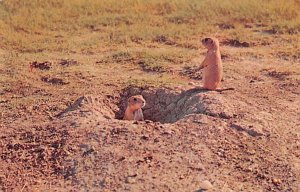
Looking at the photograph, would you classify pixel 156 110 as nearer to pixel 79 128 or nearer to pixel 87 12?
pixel 79 128

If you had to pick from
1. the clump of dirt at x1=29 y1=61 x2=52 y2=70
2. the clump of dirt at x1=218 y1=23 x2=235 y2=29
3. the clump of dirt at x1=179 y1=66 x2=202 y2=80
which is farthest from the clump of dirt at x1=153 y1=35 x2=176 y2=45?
the clump of dirt at x1=29 y1=61 x2=52 y2=70

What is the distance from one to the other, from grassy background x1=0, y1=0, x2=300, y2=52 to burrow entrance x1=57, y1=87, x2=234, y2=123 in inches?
82.3

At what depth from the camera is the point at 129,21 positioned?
993cm

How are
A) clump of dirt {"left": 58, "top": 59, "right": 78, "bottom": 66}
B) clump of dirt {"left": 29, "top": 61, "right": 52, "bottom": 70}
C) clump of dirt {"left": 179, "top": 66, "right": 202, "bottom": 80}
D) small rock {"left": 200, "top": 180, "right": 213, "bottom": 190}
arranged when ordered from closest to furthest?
small rock {"left": 200, "top": 180, "right": 213, "bottom": 190}
clump of dirt {"left": 179, "top": 66, "right": 202, "bottom": 80}
clump of dirt {"left": 29, "top": 61, "right": 52, "bottom": 70}
clump of dirt {"left": 58, "top": 59, "right": 78, "bottom": 66}

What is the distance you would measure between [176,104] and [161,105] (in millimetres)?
219

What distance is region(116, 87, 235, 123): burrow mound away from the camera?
596cm

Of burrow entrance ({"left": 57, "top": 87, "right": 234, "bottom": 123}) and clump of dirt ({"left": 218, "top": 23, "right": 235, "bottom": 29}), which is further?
clump of dirt ({"left": 218, "top": 23, "right": 235, "bottom": 29})

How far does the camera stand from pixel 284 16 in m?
10.0

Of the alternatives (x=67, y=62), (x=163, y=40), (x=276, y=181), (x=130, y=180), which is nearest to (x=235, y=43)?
(x=163, y=40)

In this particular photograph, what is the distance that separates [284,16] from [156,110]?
4200 mm

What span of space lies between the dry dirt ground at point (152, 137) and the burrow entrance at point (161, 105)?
0.01 meters

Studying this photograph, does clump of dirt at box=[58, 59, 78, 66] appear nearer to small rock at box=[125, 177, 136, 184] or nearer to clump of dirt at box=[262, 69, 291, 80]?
clump of dirt at box=[262, 69, 291, 80]

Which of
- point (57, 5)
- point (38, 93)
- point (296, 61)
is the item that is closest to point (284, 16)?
point (296, 61)

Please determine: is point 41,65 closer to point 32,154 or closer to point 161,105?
point 161,105
